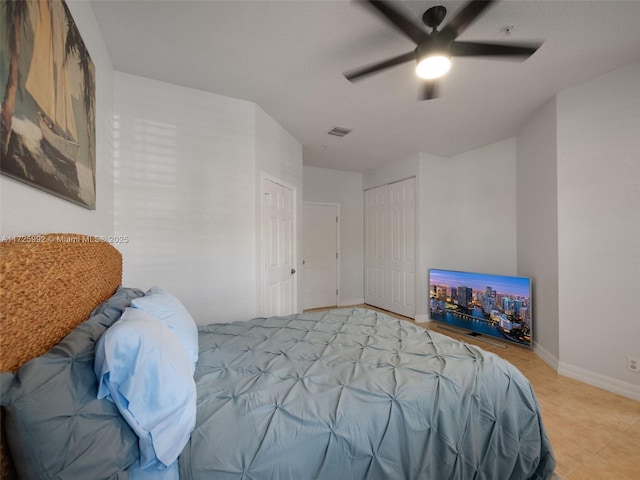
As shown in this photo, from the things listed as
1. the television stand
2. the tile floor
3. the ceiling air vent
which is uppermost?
the ceiling air vent

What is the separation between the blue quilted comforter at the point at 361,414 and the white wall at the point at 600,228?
5.45 ft

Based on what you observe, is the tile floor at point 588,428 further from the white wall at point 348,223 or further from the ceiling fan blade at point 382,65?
the white wall at point 348,223

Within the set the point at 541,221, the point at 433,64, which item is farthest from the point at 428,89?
the point at 541,221

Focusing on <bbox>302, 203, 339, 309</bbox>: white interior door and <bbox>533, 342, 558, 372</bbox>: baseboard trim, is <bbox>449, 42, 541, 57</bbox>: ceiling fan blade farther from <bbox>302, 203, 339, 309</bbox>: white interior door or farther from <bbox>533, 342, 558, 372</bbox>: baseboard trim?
<bbox>302, 203, 339, 309</bbox>: white interior door

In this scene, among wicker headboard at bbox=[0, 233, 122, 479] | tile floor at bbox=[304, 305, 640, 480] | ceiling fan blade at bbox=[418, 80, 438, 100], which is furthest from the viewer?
ceiling fan blade at bbox=[418, 80, 438, 100]

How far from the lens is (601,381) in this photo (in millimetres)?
2434

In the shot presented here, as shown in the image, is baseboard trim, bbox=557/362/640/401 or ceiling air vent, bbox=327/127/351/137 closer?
baseboard trim, bbox=557/362/640/401

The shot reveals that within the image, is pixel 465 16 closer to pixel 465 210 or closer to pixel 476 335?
pixel 465 210

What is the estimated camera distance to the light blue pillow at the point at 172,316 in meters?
1.34

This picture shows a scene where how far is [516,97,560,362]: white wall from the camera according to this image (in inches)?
109

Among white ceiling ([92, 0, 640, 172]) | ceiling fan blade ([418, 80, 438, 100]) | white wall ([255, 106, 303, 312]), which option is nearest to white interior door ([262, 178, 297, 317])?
white wall ([255, 106, 303, 312])

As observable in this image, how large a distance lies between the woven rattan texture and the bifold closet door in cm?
411

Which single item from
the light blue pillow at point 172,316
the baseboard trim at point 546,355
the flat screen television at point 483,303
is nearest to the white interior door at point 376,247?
the flat screen television at point 483,303

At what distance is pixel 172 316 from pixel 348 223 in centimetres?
434
